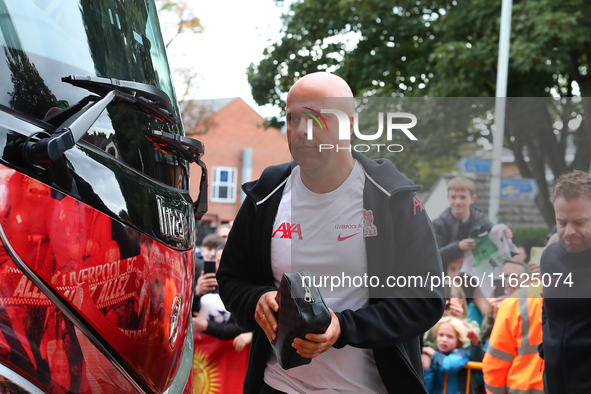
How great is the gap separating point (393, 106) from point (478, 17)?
1064 centimetres

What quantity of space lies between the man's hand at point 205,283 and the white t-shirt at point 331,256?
2.76 metres

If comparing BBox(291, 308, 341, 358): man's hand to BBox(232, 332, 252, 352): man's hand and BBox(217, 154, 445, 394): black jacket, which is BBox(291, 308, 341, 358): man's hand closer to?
BBox(217, 154, 445, 394): black jacket

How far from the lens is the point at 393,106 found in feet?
6.24

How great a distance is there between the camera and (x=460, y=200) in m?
1.87

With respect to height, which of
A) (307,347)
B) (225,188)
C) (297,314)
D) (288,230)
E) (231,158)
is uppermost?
(231,158)

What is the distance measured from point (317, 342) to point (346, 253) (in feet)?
1.03

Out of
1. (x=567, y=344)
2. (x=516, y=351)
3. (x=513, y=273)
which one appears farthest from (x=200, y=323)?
(x=513, y=273)

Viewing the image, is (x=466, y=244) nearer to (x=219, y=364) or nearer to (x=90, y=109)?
(x=90, y=109)

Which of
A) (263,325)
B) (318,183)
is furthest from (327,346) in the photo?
(318,183)

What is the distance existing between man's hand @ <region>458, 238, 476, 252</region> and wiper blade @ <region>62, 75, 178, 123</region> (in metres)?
1.08

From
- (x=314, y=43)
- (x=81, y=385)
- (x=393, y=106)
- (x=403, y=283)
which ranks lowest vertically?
(x=81, y=385)

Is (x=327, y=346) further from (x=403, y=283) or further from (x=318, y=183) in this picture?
(x=318, y=183)

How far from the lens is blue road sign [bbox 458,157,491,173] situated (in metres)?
1.92

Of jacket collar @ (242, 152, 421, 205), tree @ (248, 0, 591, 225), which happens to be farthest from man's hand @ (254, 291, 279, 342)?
tree @ (248, 0, 591, 225)
